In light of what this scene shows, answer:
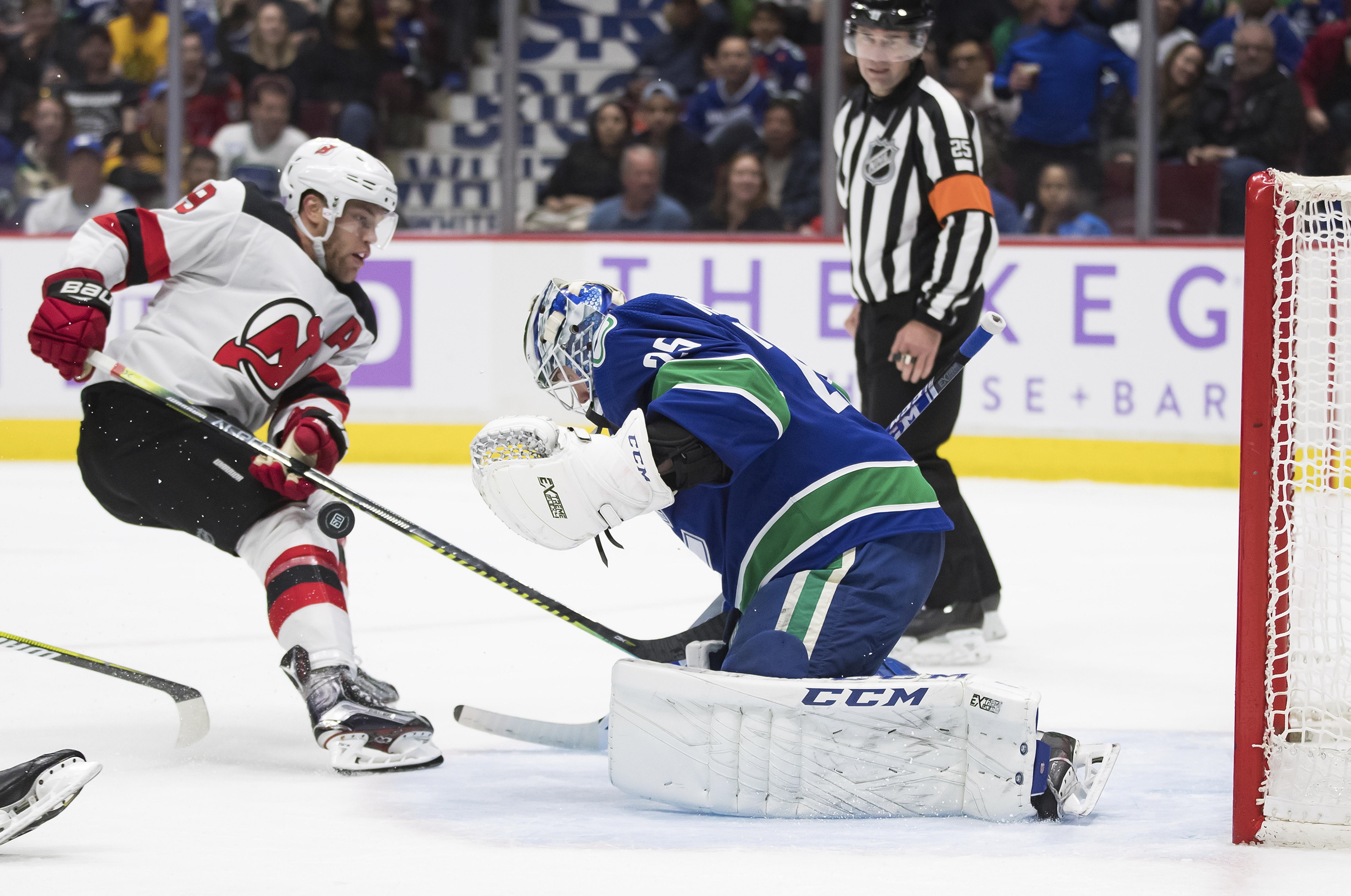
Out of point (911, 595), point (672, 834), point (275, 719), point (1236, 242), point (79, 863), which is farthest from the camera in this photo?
point (1236, 242)

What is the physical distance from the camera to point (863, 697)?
2.19 metres

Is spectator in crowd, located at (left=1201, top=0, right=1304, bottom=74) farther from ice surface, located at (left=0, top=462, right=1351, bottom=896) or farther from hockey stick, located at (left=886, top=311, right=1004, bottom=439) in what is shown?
hockey stick, located at (left=886, top=311, right=1004, bottom=439)

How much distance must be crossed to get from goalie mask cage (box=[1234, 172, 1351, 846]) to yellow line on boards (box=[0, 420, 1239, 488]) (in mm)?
3798

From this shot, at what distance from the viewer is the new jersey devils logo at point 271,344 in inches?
114

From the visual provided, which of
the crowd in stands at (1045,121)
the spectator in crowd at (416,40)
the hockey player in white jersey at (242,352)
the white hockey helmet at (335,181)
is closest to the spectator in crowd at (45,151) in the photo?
the spectator in crowd at (416,40)

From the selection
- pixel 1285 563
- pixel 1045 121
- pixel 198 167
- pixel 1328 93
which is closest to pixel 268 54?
pixel 198 167

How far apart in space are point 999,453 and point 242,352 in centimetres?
381

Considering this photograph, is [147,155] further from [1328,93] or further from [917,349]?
[1328,93]

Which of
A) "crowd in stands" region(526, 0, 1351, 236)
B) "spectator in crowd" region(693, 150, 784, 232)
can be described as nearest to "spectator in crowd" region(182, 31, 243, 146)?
"crowd in stands" region(526, 0, 1351, 236)

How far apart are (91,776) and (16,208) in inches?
205

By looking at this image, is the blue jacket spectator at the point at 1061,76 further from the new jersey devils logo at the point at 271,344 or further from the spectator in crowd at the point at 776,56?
the new jersey devils logo at the point at 271,344

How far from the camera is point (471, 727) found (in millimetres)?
2715

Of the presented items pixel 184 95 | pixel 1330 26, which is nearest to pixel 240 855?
pixel 184 95

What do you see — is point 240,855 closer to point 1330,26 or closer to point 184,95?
point 184,95
